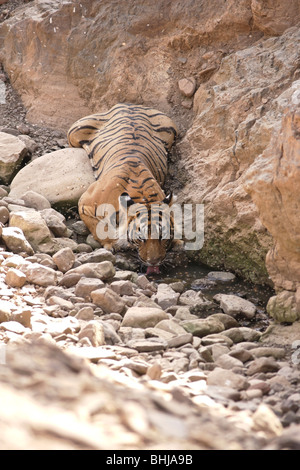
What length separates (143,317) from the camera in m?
4.25

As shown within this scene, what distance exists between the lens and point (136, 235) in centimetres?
614

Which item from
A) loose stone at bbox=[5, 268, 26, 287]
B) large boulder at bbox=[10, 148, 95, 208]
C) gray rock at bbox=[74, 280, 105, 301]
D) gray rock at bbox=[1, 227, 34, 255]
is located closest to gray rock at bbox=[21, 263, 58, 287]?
loose stone at bbox=[5, 268, 26, 287]

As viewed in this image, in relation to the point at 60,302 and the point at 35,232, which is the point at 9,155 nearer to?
the point at 35,232

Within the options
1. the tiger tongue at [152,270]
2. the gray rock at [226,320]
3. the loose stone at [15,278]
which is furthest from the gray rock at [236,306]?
the loose stone at [15,278]

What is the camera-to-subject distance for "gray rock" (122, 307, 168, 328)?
422 cm

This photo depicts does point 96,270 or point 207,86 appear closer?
point 96,270

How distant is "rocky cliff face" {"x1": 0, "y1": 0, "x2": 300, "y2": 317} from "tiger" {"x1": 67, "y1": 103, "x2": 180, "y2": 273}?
300mm

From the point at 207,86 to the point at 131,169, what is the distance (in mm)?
1542

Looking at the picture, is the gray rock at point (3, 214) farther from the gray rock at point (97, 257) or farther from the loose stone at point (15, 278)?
the loose stone at point (15, 278)

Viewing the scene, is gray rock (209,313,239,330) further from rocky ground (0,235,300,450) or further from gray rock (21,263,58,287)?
gray rock (21,263,58,287)

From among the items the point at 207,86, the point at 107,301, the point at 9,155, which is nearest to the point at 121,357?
the point at 107,301
